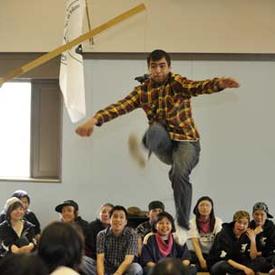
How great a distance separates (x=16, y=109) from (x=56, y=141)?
0.60 metres

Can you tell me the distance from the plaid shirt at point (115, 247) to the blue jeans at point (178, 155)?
175 centimetres

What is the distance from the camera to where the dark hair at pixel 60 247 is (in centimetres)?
203

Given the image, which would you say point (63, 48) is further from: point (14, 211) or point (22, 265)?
point (22, 265)

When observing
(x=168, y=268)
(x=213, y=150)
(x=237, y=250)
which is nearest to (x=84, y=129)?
(x=168, y=268)

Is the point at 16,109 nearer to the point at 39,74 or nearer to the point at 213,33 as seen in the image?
the point at 39,74

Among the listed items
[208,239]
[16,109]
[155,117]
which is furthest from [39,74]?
[155,117]

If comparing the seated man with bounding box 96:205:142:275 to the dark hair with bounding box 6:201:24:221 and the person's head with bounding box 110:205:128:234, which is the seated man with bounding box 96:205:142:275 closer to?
the person's head with bounding box 110:205:128:234

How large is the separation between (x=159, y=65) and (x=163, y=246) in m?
2.19

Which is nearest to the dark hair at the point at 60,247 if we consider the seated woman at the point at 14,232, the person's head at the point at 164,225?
the person's head at the point at 164,225

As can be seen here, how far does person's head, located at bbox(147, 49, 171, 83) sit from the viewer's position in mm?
3039

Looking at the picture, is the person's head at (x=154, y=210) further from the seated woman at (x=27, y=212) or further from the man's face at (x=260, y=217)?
the seated woman at (x=27, y=212)

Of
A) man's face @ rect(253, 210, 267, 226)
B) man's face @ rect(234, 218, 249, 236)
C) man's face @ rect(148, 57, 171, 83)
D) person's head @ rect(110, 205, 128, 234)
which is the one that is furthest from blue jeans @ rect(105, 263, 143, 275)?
man's face @ rect(148, 57, 171, 83)

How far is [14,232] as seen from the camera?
16.6 ft

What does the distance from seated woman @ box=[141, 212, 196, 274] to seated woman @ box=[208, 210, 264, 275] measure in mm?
372
